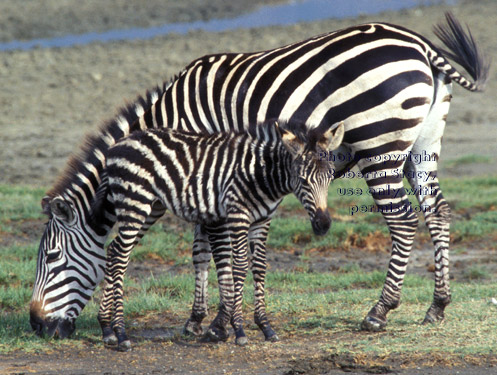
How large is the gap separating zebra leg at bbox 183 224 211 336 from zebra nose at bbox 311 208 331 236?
4.83 feet

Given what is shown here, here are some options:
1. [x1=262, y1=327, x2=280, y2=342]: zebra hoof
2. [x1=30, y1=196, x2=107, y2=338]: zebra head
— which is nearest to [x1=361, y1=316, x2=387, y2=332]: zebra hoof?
[x1=262, y1=327, x2=280, y2=342]: zebra hoof

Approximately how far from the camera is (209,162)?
22.2 ft

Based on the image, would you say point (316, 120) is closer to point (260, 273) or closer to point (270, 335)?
point (260, 273)

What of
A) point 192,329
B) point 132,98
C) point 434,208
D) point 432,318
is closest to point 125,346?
point 192,329

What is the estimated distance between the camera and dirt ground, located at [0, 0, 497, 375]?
6125mm

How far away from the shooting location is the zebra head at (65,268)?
689 cm

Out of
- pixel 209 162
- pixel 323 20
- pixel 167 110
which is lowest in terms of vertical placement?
pixel 209 162

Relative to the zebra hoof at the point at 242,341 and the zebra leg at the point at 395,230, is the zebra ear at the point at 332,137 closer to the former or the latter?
the zebra leg at the point at 395,230

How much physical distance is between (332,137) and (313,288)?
110 inches

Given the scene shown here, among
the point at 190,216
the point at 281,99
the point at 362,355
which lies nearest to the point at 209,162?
the point at 190,216

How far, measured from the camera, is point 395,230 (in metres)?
7.15

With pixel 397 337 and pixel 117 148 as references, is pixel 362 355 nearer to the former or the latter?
pixel 397 337

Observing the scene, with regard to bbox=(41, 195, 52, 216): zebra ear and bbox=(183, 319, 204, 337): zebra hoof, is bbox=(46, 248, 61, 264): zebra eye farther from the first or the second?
bbox=(183, 319, 204, 337): zebra hoof

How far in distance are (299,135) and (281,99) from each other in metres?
0.81
